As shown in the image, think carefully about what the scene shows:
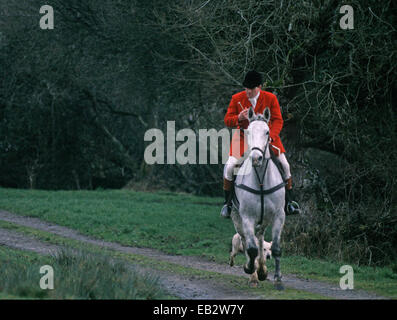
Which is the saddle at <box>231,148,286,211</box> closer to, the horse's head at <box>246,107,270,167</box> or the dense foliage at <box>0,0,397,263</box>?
the horse's head at <box>246,107,270,167</box>

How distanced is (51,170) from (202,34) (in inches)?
684

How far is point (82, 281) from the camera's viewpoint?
326 inches

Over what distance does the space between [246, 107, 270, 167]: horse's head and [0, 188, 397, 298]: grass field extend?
3.35 metres

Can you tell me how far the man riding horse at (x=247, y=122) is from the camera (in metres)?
10.1

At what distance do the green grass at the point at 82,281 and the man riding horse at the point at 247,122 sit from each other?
7.25 feet

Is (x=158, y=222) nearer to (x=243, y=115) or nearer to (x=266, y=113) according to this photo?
(x=243, y=115)

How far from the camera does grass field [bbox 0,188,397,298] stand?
1264 cm

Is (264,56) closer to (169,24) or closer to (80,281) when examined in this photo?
(169,24)

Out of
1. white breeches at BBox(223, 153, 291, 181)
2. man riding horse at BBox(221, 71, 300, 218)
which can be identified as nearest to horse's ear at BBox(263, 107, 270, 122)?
man riding horse at BBox(221, 71, 300, 218)

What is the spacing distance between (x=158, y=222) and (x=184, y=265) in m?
5.78

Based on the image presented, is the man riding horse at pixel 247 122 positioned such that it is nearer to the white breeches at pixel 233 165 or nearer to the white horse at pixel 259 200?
the white breeches at pixel 233 165

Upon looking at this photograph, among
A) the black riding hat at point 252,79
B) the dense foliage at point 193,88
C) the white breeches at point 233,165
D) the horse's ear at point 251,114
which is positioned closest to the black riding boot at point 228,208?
the white breeches at point 233,165
